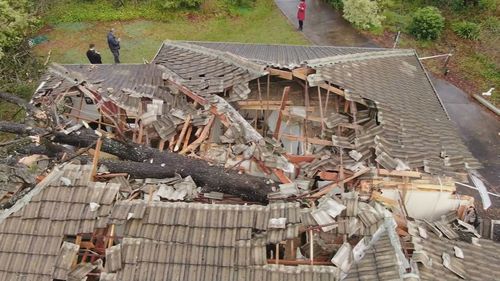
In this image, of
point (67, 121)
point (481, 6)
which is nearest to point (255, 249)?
point (67, 121)

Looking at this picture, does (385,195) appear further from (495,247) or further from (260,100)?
(260,100)

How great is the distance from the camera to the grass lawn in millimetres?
22469

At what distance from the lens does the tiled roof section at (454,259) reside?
300 inches

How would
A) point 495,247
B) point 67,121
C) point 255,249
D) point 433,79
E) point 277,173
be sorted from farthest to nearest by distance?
1. point 433,79
2. point 67,121
3. point 277,173
4. point 495,247
5. point 255,249

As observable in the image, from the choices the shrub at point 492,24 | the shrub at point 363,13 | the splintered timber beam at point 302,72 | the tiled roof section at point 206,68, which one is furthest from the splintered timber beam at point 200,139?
the shrub at point 492,24

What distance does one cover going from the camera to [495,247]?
927 cm

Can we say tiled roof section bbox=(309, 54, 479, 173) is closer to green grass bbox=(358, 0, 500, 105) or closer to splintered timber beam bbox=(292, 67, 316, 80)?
splintered timber beam bbox=(292, 67, 316, 80)

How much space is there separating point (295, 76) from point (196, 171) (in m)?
3.95

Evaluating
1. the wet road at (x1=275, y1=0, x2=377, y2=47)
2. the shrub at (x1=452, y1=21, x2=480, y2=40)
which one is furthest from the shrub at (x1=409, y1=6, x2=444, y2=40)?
the wet road at (x1=275, y1=0, x2=377, y2=47)

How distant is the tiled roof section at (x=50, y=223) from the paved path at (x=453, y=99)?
13483mm

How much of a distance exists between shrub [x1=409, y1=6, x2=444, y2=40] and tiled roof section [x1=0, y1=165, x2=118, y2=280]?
1910cm

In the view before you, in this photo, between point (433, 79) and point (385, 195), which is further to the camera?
point (433, 79)

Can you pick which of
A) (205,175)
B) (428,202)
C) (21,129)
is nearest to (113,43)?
(21,129)

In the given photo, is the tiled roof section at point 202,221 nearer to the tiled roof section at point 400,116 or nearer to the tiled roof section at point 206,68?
the tiled roof section at point 400,116
